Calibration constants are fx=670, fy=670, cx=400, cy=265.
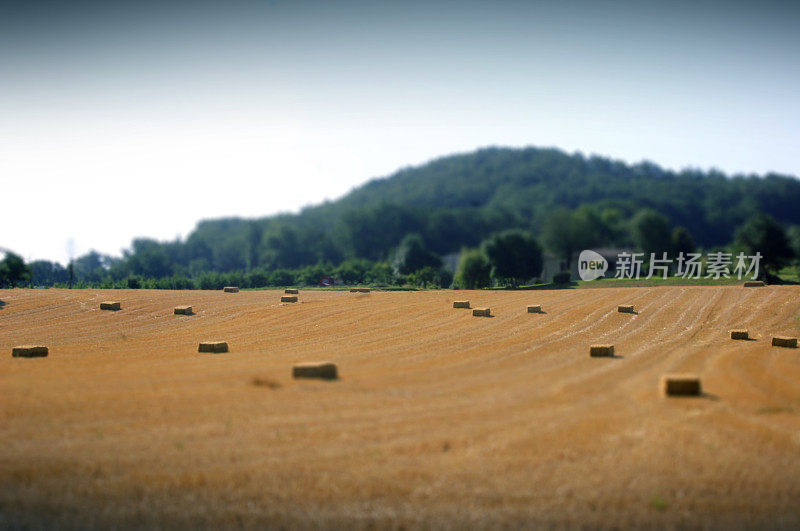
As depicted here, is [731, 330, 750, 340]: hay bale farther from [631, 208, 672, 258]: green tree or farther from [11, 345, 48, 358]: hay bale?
[631, 208, 672, 258]: green tree

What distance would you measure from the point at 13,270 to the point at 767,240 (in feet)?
212

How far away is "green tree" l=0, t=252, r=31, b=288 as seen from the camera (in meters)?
38.9

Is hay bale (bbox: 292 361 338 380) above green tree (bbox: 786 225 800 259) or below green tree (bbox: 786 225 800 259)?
→ below

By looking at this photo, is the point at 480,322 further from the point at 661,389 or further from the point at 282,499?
the point at 282,499

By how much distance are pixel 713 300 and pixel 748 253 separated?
40835 millimetres

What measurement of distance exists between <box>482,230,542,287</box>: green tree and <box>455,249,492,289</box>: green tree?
71 cm

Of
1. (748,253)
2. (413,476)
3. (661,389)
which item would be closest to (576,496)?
(413,476)

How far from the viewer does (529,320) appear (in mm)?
24375

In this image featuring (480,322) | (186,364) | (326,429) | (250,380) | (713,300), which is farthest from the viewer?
(713,300)

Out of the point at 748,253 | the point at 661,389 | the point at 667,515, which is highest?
the point at 748,253

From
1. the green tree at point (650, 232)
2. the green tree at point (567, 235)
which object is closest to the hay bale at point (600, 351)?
the green tree at point (567, 235)

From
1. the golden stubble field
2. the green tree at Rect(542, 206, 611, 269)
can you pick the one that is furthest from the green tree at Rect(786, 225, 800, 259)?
the golden stubble field

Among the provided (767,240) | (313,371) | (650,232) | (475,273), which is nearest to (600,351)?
(313,371)

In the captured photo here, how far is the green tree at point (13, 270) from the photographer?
128ft
